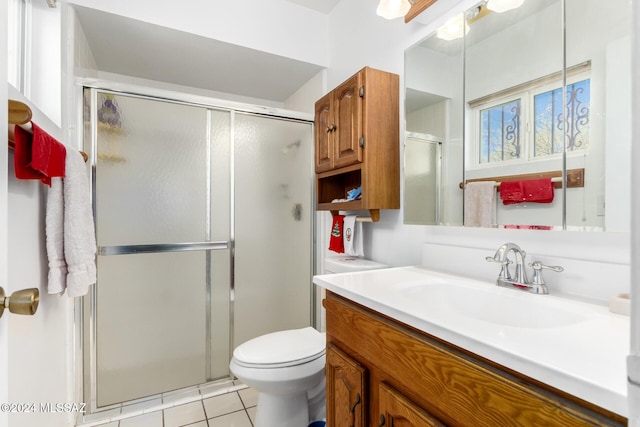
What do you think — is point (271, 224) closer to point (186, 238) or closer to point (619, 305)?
point (186, 238)

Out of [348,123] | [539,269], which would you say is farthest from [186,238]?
[539,269]

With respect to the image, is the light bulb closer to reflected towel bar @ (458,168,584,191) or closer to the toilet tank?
reflected towel bar @ (458,168,584,191)

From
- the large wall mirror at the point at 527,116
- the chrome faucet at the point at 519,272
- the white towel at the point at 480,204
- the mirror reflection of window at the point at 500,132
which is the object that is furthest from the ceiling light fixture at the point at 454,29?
the chrome faucet at the point at 519,272

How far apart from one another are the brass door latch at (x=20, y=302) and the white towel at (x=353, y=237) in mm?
1454

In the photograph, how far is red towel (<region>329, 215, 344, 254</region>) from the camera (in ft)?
6.35

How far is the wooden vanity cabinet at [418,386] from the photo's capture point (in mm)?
520

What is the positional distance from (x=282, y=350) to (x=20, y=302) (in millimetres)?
1061

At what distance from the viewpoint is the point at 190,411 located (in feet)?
5.75

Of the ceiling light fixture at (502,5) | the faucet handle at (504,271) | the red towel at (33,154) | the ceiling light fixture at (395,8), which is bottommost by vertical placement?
the faucet handle at (504,271)

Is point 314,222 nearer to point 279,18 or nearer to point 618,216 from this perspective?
point 279,18

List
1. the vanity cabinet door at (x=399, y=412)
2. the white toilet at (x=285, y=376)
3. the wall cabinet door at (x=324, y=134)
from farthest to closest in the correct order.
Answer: the wall cabinet door at (x=324, y=134), the white toilet at (x=285, y=376), the vanity cabinet door at (x=399, y=412)

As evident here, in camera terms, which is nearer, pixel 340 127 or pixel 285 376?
pixel 285 376

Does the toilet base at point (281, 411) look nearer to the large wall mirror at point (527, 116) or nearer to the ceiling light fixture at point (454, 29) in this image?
the large wall mirror at point (527, 116)

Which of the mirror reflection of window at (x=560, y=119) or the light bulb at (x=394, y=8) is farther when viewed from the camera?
the light bulb at (x=394, y=8)
